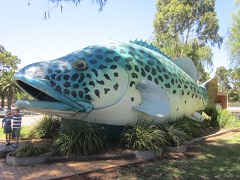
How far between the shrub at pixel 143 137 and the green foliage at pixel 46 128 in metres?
3.33

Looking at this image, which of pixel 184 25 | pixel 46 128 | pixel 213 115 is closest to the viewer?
pixel 46 128

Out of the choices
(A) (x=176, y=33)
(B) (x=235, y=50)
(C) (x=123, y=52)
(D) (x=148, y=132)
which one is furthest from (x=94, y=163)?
(A) (x=176, y=33)

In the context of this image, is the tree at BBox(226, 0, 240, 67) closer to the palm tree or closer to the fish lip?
the fish lip

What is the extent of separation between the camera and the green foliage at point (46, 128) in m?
9.55

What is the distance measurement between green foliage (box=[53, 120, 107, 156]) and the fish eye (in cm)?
149

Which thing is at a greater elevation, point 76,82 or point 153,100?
point 76,82

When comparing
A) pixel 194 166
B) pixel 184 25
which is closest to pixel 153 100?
pixel 194 166

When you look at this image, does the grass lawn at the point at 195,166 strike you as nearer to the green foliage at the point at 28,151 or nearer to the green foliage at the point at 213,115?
the green foliage at the point at 28,151

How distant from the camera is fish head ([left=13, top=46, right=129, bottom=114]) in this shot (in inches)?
251

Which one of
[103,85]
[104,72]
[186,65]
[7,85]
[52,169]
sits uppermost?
[7,85]

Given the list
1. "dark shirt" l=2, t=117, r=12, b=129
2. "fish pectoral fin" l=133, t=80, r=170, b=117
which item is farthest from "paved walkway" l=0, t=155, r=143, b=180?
"dark shirt" l=2, t=117, r=12, b=129

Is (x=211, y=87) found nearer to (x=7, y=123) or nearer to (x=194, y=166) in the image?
(x=194, y=166)

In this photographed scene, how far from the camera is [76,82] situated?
673cm

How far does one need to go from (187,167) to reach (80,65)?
3.73 m
